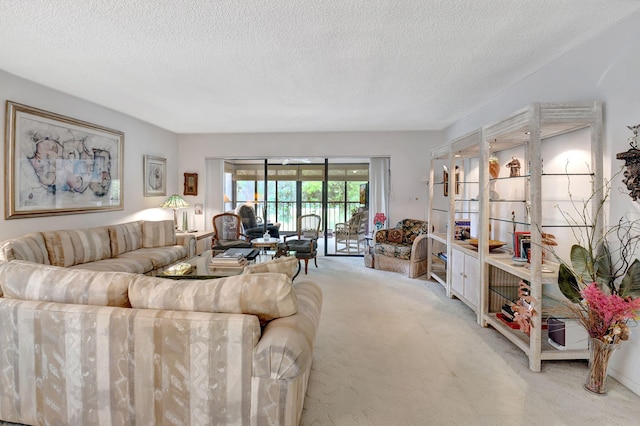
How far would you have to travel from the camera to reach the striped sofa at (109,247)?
3147mm

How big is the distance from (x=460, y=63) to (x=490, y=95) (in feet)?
4.19

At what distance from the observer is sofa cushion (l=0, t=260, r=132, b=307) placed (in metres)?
1.69

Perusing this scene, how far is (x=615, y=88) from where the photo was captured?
2311 mm

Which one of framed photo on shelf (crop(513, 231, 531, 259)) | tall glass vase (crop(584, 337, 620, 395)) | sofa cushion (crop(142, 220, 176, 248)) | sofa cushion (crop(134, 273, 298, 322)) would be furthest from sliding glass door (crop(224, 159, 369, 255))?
sofa cushion (crop(134, 273, 298, 322))

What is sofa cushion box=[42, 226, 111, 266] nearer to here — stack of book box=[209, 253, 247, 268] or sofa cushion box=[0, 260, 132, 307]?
stack of book box=[209, 253, 247, 268]

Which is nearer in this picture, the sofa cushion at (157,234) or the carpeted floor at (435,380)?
the carpeted floor at (435,380)

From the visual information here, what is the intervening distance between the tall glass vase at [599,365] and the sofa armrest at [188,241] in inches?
189

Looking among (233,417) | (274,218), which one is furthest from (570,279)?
(274,218)

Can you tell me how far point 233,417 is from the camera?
151 centimetres

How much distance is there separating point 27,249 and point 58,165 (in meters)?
1.21

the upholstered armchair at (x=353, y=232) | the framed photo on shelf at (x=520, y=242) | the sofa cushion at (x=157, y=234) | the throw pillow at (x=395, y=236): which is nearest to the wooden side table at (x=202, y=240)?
the sofa cushion at (x=157, y=234)

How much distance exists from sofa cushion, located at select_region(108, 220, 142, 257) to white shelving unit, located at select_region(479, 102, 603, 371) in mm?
4395

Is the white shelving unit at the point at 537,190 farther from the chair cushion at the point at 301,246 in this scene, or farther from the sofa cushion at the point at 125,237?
the sofa cushion at the point at 125,237

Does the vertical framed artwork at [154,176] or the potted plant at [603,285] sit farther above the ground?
the vertical framed artwork at [154,176]
